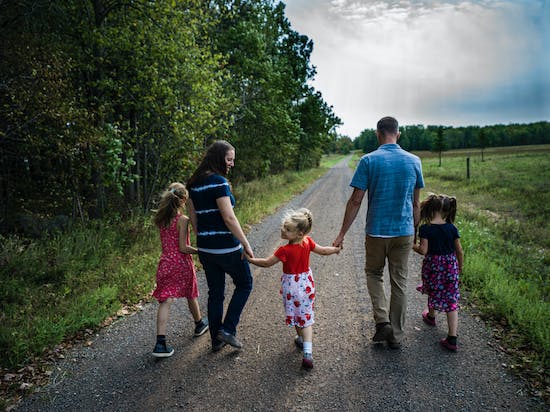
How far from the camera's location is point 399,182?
11.9 ft

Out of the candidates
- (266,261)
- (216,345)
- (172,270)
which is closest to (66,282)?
(172,270)

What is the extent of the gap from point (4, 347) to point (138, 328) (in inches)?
54.9

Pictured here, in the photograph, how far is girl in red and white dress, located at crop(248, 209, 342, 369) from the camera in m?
3.38

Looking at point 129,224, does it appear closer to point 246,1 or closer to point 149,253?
point 149,253

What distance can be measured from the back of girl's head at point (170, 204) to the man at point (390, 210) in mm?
1912

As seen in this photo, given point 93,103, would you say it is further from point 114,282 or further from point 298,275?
point 298,275

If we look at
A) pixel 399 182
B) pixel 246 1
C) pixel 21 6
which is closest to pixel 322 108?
pixel 246 1

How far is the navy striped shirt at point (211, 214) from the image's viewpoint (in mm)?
3318

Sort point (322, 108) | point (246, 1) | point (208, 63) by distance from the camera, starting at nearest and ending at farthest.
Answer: point (208, 63), point (246, 1), point (322, 108)

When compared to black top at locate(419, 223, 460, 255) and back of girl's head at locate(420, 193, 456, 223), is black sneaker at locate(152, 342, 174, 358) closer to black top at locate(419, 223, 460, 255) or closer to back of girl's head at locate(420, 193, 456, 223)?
black top at locate(419, 223, 460, 255)

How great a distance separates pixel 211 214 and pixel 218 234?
0.75ft

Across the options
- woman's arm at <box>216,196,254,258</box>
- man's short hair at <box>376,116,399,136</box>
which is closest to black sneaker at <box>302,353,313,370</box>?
woman's arm at <box>216,196,254,258</box>

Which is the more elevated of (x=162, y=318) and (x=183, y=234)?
(x=183, y=234)

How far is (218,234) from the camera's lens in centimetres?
342
